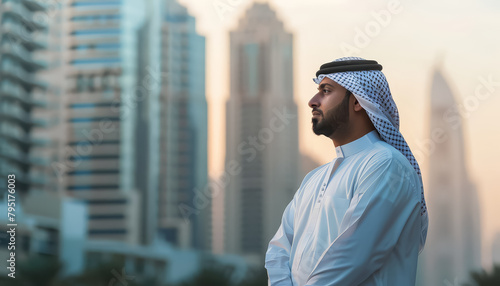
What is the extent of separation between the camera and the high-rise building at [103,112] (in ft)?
196

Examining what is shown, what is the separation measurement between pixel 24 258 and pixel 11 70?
17.4m

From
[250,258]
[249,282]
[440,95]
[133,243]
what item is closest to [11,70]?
[133,243]

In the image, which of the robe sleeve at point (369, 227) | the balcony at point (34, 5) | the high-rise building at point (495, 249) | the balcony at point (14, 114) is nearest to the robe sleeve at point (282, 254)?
the robe sleeve at point (369, 227)

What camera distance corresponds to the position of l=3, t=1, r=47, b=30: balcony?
49.6 meters

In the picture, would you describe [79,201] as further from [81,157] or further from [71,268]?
[71,268]

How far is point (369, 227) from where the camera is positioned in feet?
4.87

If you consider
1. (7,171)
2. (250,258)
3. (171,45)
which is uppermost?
(171,45)

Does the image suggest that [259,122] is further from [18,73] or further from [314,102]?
[314,102]

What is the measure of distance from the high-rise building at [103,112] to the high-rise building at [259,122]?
37.9 feet

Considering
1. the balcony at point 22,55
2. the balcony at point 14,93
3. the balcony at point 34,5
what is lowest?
the balcony at point 14,93

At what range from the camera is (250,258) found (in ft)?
217

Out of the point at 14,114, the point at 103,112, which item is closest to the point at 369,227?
the point at 14,114

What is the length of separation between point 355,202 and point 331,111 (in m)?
0.25

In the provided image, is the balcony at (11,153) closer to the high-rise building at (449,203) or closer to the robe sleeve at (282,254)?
the high-rise building at (449,203)
